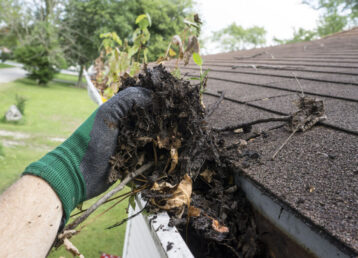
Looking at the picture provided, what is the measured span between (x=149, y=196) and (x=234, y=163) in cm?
35

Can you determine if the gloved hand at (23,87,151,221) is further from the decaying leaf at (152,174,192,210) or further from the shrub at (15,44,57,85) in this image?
the shrub at (15,44,57,85)

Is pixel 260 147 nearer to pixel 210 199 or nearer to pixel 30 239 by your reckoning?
pixel 210 199

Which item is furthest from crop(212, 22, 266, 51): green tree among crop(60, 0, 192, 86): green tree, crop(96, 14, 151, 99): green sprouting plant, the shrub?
crop(96, 14, 151, 99): green sprouting plant

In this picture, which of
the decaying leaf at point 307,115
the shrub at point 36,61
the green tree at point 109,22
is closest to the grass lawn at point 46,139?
the decaying leaf at point 307,115

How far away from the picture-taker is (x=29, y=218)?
848 mm

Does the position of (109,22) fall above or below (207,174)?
above

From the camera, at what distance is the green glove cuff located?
902 millimetres

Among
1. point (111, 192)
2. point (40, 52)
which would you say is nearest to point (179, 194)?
point (111, 192)

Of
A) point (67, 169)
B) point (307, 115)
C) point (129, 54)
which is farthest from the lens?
point (129, 54)

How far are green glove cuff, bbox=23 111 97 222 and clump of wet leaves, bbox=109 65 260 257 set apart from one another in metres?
0.13

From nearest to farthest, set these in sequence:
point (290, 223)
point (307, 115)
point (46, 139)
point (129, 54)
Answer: point (290, 223) → point (307, 115) → point (129, 54) → point (46, 139)

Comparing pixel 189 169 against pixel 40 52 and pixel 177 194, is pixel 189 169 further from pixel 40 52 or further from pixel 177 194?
pixel 40 52

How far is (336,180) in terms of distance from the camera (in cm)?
77

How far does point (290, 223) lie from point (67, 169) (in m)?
0.79
